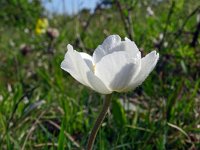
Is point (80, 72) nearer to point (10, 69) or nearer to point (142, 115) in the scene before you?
point (142, 115)

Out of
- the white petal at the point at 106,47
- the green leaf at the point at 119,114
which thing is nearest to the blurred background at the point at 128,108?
the green leaf at the point at 119,114

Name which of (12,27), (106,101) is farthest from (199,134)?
(12,27)

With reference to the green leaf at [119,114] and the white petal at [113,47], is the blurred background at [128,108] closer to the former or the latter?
the green leaf at [119,114]

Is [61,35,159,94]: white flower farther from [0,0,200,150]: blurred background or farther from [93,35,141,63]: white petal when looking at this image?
[0,0,200,150]: blurred background

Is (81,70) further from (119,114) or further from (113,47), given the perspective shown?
(119,114)

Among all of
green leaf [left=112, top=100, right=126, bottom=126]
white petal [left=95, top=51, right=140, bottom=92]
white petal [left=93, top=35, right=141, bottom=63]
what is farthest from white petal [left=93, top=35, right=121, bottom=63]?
green leaf [left=112, top=100, right=126, bottom=126]

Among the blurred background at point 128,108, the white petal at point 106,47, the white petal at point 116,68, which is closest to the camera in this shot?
the white petal at point 116,68
